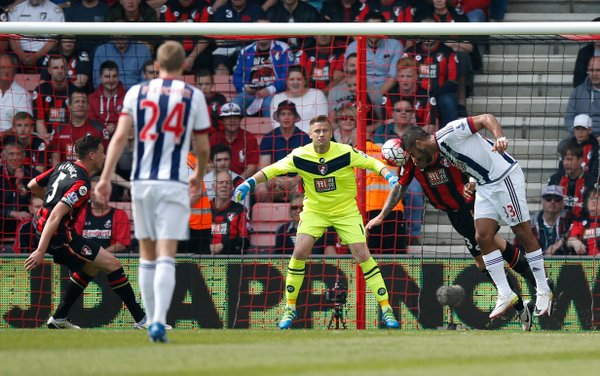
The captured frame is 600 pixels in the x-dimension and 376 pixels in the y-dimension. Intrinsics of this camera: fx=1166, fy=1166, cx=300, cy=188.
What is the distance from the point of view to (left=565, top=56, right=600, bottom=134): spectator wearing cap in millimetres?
14472

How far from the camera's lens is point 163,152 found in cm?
861

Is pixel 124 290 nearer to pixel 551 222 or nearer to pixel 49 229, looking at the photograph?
pixel 49 229

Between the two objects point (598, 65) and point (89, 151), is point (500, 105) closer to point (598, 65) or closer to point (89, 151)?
point (598, 65)

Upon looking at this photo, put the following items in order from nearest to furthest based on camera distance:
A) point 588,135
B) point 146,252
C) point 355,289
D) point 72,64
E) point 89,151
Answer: point 146,252 < point 89,151 < point 355,289 < point 588,135 < point 72,64

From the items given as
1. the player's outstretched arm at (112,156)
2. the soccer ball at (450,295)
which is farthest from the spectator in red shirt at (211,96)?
the player's outstretched arm at (112,156)

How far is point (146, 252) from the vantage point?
28.9ft

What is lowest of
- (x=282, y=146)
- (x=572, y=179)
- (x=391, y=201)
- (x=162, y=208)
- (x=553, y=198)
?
(x=162, y=208)

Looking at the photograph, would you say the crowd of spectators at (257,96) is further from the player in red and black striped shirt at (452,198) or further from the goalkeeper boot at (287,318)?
the goalkeeper boot at (287,318)

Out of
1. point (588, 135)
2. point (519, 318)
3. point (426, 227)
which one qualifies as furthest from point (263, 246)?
point (588, 135)

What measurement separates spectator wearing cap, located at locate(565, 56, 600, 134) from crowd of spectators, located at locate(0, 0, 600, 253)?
1 cm

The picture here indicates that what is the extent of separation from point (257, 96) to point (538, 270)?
476 cm

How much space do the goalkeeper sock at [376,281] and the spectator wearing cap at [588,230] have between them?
2.88 metres

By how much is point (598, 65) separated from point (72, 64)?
679 cm

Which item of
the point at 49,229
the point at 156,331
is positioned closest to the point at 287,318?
the point at 49,229
